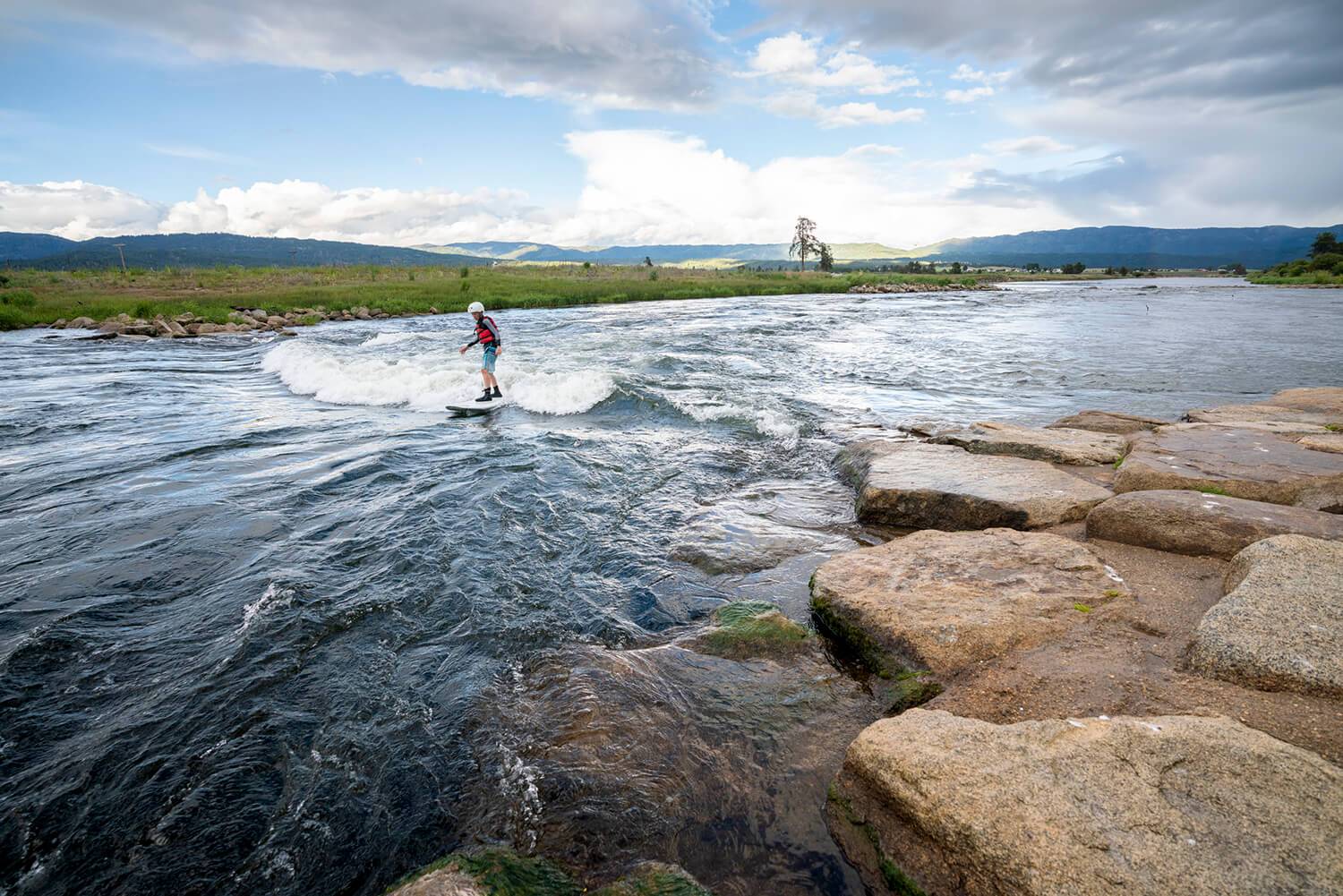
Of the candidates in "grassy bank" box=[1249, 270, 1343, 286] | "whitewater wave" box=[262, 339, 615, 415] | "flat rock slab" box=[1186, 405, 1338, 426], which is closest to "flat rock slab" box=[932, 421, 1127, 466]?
"flat rock slab" box=[1186, 405, 1338, 426]

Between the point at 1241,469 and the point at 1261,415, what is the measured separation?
4.95 meters

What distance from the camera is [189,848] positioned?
11.5 feet

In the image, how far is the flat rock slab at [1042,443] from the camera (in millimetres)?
8680

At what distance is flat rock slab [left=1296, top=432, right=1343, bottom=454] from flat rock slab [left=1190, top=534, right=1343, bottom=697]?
4411mm

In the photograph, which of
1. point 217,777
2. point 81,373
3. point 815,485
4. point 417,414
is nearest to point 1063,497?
point 815,485

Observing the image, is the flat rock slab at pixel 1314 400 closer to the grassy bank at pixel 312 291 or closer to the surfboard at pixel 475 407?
the surfboard at pixel 475 407

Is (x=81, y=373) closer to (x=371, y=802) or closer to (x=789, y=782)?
(x=371, y=802)

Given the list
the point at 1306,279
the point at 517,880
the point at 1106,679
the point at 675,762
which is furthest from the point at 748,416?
the point at 1306,279

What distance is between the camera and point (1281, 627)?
3.65 m

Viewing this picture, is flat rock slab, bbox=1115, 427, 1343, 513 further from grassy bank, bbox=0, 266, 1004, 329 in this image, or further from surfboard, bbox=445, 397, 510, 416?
grassy bank, bbox=0, 266, 1004, 329

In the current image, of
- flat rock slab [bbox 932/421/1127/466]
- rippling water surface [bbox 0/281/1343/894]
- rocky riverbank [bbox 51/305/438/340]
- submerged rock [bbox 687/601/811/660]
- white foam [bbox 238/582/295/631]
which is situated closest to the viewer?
rippling water surface [bbox 0/281/1343/894]

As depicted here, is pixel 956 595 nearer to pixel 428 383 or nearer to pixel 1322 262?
pixel 428 383

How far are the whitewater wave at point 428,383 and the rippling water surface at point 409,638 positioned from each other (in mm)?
717

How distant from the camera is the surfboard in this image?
15823 mm
